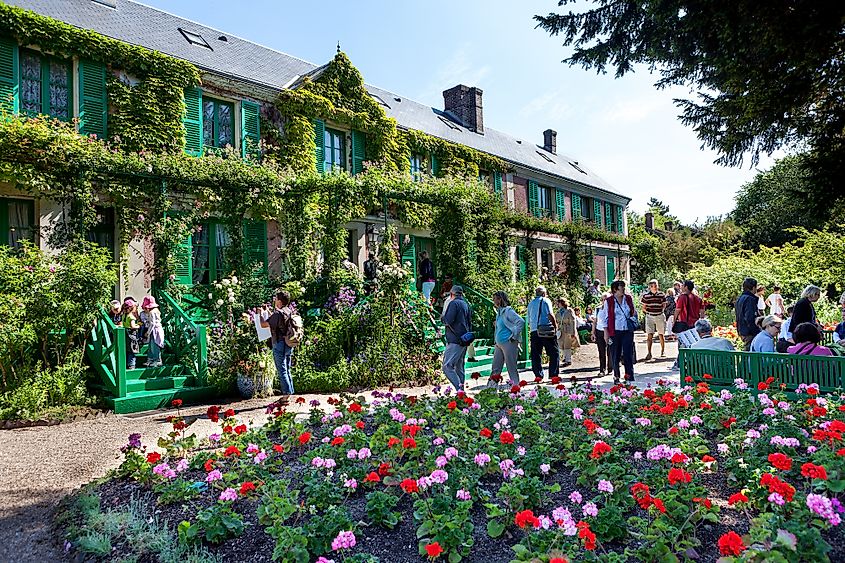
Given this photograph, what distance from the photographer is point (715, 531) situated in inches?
119

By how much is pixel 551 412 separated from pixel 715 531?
2.23m

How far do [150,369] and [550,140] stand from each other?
25.2 m

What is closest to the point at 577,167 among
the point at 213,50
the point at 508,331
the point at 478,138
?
A: the point at 478,138

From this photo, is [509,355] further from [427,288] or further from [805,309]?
[427,288]

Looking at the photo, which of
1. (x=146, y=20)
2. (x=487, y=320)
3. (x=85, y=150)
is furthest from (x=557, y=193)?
(x=85, y=150)

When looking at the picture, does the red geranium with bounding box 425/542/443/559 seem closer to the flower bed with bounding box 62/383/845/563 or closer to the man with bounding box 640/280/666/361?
the flower bed with bounding box 62/383/845/563

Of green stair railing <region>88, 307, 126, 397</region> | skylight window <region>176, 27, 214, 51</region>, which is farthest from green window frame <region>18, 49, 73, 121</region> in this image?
green stair railing <region>88, 307, 126, 397</region>

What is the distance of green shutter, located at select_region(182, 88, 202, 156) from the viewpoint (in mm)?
12664

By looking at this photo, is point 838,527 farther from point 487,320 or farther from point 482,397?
point 487,320

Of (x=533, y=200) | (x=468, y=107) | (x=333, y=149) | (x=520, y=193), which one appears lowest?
(x=533, y=200)

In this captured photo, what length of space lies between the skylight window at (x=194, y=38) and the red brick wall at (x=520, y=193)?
11603 millimetres

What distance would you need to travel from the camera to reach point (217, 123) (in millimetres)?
13344

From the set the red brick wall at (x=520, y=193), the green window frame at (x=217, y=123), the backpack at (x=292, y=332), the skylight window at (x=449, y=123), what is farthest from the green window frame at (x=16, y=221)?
the red brick wall at (x=520, y=193)

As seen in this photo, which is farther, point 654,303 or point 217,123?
point 217,123
